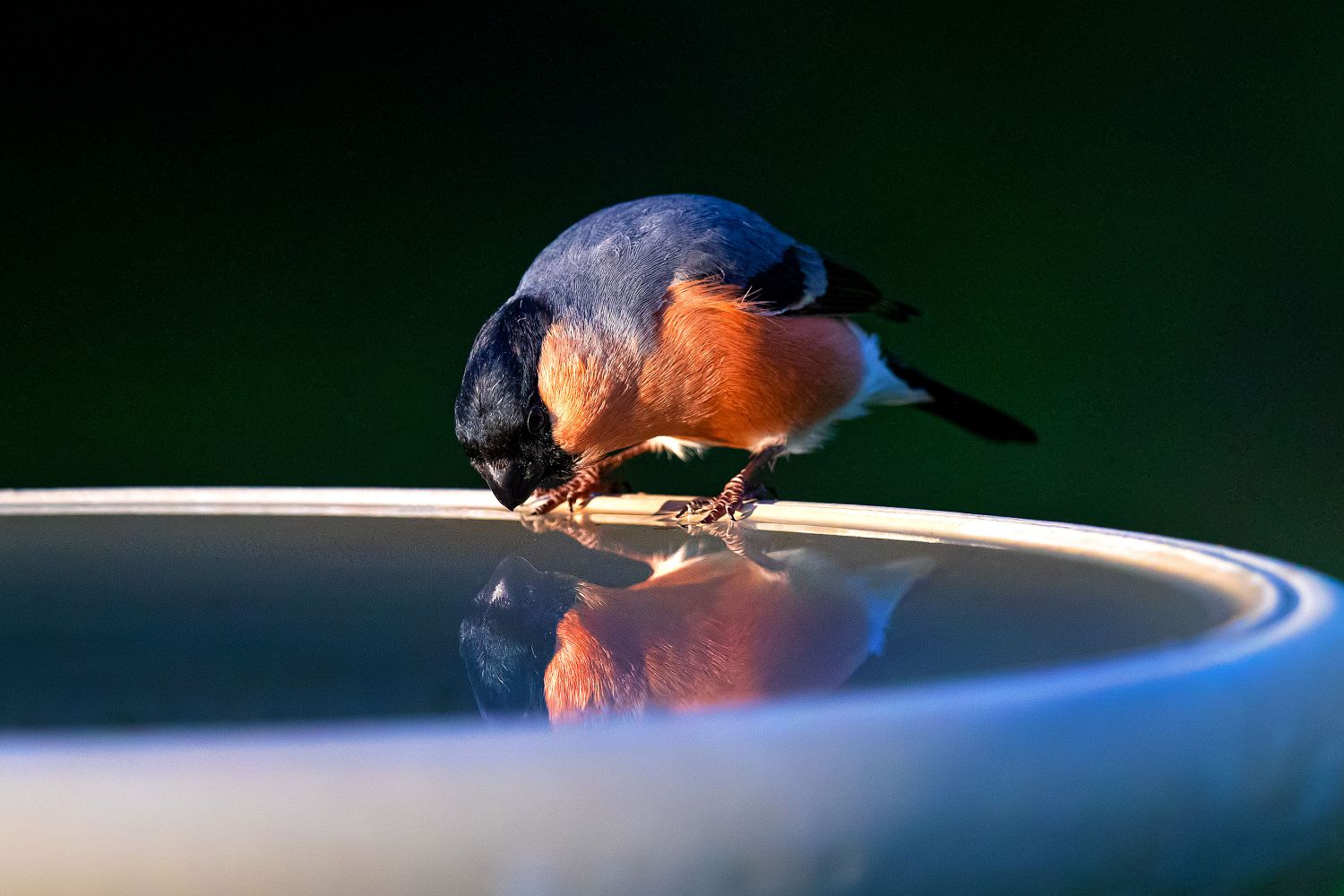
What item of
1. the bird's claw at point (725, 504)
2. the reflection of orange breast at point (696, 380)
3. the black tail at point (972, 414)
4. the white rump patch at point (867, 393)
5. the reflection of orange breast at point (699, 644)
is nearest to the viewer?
the reflection of orange breast at point (699, 644)

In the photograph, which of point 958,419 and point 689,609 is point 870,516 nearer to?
point 689,609

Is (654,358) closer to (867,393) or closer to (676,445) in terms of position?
(676,445)

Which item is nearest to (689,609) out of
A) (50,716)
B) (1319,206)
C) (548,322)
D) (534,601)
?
(534,601)

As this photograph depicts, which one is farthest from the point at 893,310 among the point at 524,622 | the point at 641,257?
the point at 524,622

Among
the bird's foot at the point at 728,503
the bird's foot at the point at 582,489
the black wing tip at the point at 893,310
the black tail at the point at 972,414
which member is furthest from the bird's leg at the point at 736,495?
the black tail at the point at 972,414

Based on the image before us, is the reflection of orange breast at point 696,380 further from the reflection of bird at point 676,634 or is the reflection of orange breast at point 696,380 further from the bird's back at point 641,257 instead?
the reflection of bird at point 676,634

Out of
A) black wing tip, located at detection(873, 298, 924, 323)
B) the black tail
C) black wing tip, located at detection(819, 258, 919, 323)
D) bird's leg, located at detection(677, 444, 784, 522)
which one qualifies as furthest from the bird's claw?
the black tail
